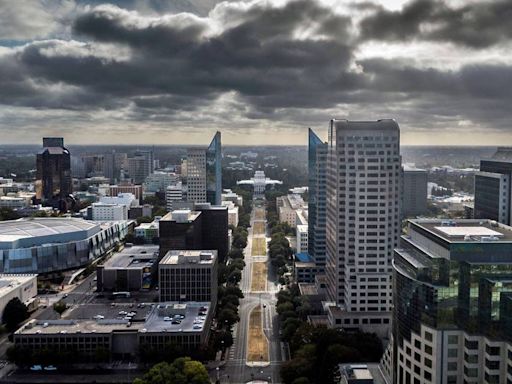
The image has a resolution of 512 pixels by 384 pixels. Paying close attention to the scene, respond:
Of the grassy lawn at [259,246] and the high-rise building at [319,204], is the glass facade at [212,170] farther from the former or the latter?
the high-rise building at [319,204]

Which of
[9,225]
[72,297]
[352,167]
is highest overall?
[352,167]

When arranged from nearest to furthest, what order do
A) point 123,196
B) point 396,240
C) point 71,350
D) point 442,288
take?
point 442,288, point 71,350, point 396,240, point 123,196

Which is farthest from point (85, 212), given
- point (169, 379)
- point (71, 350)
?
point (169, 379)

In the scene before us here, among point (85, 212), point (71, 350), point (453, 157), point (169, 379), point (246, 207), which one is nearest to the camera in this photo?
point (169, 379)

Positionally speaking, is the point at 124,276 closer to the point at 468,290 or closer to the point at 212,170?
the point at 212,170

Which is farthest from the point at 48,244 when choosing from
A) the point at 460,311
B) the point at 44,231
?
the point at 460,311

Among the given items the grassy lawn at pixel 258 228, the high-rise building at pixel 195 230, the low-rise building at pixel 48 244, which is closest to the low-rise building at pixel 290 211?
the grassy lawn at pixel 258 228

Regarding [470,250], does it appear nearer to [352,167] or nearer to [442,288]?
[442,288]

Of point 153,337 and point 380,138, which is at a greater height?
point 380,138
